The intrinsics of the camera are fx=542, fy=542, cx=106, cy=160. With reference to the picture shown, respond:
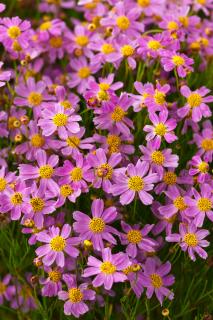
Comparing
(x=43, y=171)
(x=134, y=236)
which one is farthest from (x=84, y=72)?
(x=134, y=236)

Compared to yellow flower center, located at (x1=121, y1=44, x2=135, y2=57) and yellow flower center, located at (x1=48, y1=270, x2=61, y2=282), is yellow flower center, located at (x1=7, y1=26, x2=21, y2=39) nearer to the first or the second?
yellow flower center, located at (x1=121, y1=44, x2=135, y2=57)

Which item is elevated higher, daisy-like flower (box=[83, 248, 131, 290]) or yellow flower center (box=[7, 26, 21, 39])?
yellow flower center (box=[7, 26, 21, 39])

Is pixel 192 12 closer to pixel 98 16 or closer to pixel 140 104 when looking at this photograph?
pixel 98 16

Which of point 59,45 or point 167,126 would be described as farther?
point 59,45

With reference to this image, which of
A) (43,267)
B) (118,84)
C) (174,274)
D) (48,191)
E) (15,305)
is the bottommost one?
(15,305)

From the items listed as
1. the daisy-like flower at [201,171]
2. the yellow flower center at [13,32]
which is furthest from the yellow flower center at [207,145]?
the yellow flower center at [13,32]

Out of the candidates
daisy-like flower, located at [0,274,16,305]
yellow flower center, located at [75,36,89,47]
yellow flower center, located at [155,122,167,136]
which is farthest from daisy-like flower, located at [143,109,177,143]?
daisy-like flower, located at [0,274,16,305]

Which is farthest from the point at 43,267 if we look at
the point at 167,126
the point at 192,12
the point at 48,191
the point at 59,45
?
the point at 192,12
